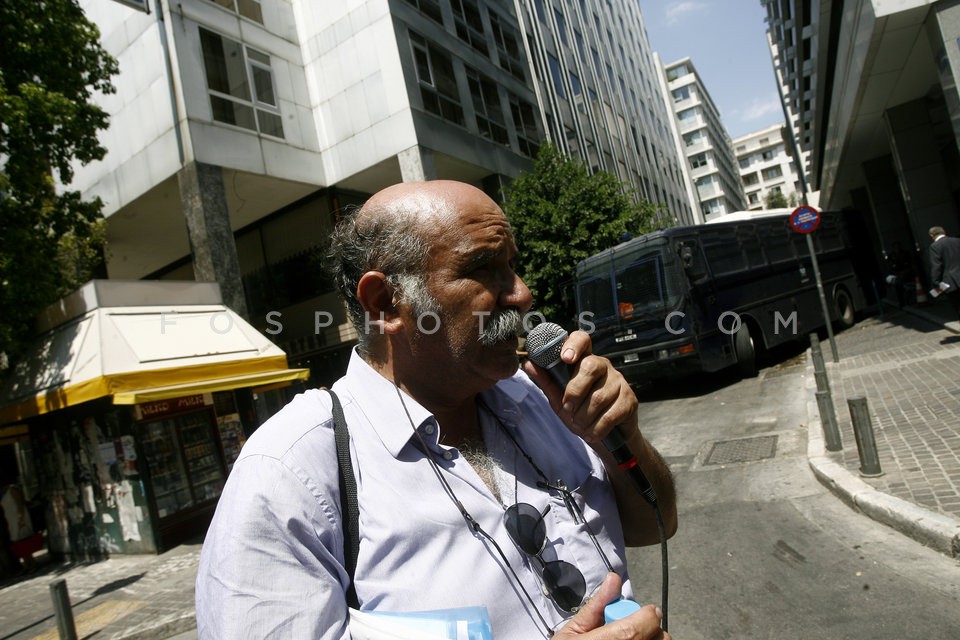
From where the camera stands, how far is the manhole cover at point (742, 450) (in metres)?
6.59

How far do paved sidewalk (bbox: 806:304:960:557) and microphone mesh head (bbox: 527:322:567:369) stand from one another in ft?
11.7

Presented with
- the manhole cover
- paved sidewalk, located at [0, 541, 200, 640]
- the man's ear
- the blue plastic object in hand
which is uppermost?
the man's ear

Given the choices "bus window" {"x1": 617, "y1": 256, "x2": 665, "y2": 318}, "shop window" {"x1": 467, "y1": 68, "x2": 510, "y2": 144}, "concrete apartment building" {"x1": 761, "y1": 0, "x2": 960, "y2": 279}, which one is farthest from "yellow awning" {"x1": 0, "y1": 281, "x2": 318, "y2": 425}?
"concrete apartment building" {"x1": 761, "y1": 0, "x2": 960, "y2": 279}

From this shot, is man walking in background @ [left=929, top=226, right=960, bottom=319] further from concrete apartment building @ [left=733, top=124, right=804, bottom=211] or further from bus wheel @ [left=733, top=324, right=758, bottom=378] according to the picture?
concrete apartment building @ [left=733, top=124, right=804, bottom=211]

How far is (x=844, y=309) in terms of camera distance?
610 inches

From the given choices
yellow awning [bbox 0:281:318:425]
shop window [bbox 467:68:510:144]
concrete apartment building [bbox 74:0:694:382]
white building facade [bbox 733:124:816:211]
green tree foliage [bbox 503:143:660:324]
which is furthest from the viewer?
white building facade [bbox 733:124:816:211]

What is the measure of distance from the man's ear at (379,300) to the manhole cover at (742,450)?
6.06 metres

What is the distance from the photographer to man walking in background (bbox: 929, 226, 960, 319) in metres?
9.35

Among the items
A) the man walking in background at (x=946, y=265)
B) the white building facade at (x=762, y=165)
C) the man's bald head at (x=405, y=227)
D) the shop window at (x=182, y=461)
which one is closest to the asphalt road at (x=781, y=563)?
the man's bald head at (x=405, y=227)

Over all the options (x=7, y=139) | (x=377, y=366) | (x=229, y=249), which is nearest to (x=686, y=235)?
(x=229, y=249)

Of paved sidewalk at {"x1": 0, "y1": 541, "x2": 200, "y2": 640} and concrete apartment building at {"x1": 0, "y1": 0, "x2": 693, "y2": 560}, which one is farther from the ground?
concrete apartment building at {"x1": 0, "y1": 0, "x2": 693, "y2": 560}

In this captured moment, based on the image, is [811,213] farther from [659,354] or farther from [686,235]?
[659,354]

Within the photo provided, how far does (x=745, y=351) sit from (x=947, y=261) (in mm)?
3390

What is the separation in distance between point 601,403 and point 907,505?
3985 millimetres
